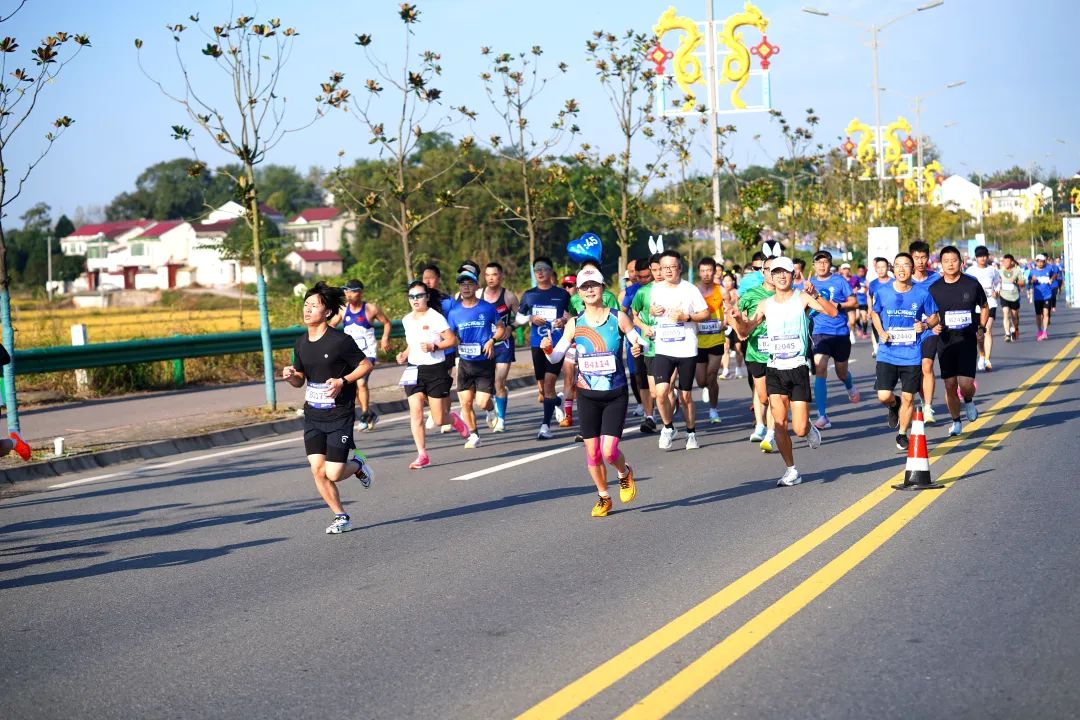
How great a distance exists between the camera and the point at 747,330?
36.1ft

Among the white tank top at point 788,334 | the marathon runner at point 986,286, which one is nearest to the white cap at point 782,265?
the white tank top at point 788,334

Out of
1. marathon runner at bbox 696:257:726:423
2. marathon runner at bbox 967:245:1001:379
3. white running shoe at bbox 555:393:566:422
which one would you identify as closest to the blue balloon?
marathon runner at bbox 696:257:726:423

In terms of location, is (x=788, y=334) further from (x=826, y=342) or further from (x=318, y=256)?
(x=318, y=256)

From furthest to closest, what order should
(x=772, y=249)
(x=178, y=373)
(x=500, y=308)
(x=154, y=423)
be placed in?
(x=178, y=373) → (x=154, y=423) → (x=500, y=308) → (x=772, y=249)

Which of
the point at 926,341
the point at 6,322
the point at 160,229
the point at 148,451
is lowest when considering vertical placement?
the point at 148,451

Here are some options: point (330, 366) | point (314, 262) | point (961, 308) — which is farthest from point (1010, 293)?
point (314, 262)

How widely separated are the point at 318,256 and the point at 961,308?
343 ft

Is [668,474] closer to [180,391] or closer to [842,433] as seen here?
[842,433]

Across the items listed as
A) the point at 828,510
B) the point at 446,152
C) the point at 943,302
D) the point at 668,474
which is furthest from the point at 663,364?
the point at 446,152

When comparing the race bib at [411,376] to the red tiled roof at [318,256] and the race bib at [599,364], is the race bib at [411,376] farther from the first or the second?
the red tiled roof at [318,256]

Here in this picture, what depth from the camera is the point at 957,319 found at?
1378 centimetres

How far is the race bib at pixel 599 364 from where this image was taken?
32.1 feet

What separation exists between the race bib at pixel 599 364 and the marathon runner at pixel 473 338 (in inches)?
167

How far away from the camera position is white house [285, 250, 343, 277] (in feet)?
376
